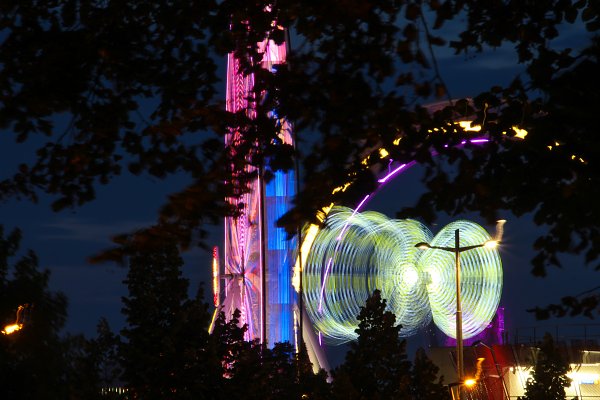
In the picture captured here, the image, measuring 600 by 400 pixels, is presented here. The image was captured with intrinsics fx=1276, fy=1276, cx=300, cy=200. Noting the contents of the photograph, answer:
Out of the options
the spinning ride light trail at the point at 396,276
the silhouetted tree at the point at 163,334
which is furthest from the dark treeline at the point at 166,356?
the spinning ride light trail at the point at 396,276

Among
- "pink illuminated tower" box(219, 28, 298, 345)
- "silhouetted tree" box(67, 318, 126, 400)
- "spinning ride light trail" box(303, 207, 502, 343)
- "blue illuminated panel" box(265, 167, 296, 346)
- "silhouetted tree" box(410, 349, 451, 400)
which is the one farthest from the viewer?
"spinning ride light trail" box(303, 207, 502, 343)

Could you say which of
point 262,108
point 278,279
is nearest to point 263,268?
point 278,279

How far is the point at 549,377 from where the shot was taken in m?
39.1

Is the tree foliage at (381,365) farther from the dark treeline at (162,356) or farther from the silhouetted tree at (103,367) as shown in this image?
the silhouetted tree at (103,367)

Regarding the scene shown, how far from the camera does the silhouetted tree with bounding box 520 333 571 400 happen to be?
38688mm

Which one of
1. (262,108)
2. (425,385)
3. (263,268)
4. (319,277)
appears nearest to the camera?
(262,108)

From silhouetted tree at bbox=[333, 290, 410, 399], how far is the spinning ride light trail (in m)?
15.3

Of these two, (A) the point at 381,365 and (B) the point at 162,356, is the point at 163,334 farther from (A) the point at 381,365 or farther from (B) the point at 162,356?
(A) the point at 381,365

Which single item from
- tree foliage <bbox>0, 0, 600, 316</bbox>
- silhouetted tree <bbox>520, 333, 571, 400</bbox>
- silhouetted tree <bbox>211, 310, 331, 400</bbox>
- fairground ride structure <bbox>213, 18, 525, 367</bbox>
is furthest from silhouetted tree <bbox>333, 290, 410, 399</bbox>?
tree foliage <bbox>0, 0, 600, 316</bbox>

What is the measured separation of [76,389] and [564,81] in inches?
475

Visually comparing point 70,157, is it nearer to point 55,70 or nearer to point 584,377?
point 55,70

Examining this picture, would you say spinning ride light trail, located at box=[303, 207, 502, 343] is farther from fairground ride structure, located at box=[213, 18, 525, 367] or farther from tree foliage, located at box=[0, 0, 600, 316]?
tree foliage, located at box=[0, 0, 600, 316]

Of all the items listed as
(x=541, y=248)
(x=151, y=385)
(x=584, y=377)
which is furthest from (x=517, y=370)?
(x=541, y=248)

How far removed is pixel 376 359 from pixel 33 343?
11757mm
